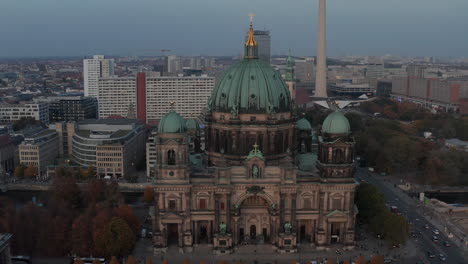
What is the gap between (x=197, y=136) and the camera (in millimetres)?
106312

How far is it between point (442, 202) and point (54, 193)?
85608mm

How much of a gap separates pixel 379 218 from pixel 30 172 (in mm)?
94355

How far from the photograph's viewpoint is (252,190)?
84625 mm

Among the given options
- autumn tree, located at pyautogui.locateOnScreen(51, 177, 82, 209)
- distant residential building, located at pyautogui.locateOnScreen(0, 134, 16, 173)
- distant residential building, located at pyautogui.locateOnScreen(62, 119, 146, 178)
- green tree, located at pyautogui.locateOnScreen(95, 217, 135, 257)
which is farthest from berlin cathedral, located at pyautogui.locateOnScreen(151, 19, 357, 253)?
distant residential building, located at pyautogui.locateOnScreen(0, 134, 16, 173)

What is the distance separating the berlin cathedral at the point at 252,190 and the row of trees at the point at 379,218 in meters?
5.54

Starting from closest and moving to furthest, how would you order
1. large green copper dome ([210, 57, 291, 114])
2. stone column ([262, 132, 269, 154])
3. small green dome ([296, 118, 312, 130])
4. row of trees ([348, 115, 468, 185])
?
stone column ([262, 132, 269, 154])
large green copper dome ([210, 57, 291, 114])
small green dome ([296, 118, 312, 130])
row of trees ([348, 115, 468, 185])

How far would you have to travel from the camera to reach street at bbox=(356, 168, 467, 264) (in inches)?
3305

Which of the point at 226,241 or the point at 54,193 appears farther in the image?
the point at 54,193

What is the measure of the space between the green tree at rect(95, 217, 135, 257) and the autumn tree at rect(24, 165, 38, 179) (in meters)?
65.3

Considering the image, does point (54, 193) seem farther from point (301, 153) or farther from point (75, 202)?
point (301, 153)

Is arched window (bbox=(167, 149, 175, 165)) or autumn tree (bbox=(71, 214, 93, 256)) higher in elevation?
arched window (bbox=(167, 149, 175, 165))

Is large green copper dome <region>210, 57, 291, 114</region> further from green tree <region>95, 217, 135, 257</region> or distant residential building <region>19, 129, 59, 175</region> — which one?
distant residential building <region>19, 129, 59, 175</region>

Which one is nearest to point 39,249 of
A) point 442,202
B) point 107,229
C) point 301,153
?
point 107,229

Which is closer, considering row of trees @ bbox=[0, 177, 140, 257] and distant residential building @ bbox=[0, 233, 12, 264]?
distant residential building @ bbox=[0, 233, 12, 264]
